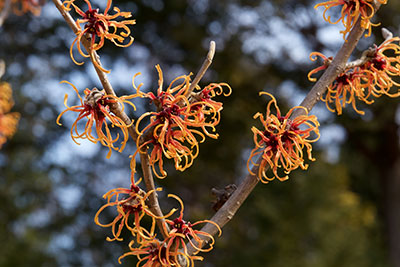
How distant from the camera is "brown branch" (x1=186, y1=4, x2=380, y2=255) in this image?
1.04 metres

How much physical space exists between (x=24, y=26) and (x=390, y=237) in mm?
6464

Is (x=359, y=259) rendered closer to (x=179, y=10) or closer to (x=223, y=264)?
(x=223, y=264)

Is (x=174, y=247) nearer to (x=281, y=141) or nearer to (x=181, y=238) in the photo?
(x=181, y=238)

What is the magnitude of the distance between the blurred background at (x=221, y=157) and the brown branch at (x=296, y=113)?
4.40 meters

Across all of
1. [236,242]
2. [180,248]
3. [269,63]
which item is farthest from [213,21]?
[180,248]

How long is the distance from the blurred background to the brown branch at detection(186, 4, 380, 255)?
14.4 ft

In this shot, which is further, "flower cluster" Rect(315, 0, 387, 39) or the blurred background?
the blurred background

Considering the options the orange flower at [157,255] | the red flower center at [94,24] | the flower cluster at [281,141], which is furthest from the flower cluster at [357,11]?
the orange flower at [157,255]

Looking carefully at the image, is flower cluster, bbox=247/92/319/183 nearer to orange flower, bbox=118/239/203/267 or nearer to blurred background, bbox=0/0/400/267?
orange flower, bbox=118/239/203/267

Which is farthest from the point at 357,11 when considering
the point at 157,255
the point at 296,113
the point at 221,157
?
the point at 221,157

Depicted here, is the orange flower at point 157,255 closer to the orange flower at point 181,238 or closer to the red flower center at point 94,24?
the orange flower at point 181,238

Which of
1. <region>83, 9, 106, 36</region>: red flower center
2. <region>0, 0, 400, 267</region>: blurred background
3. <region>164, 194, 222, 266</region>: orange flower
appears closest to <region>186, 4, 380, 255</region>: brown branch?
<region>164, 194, 222, 266</region>: orange flower

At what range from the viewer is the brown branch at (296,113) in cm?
104

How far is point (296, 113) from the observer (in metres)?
1.08
